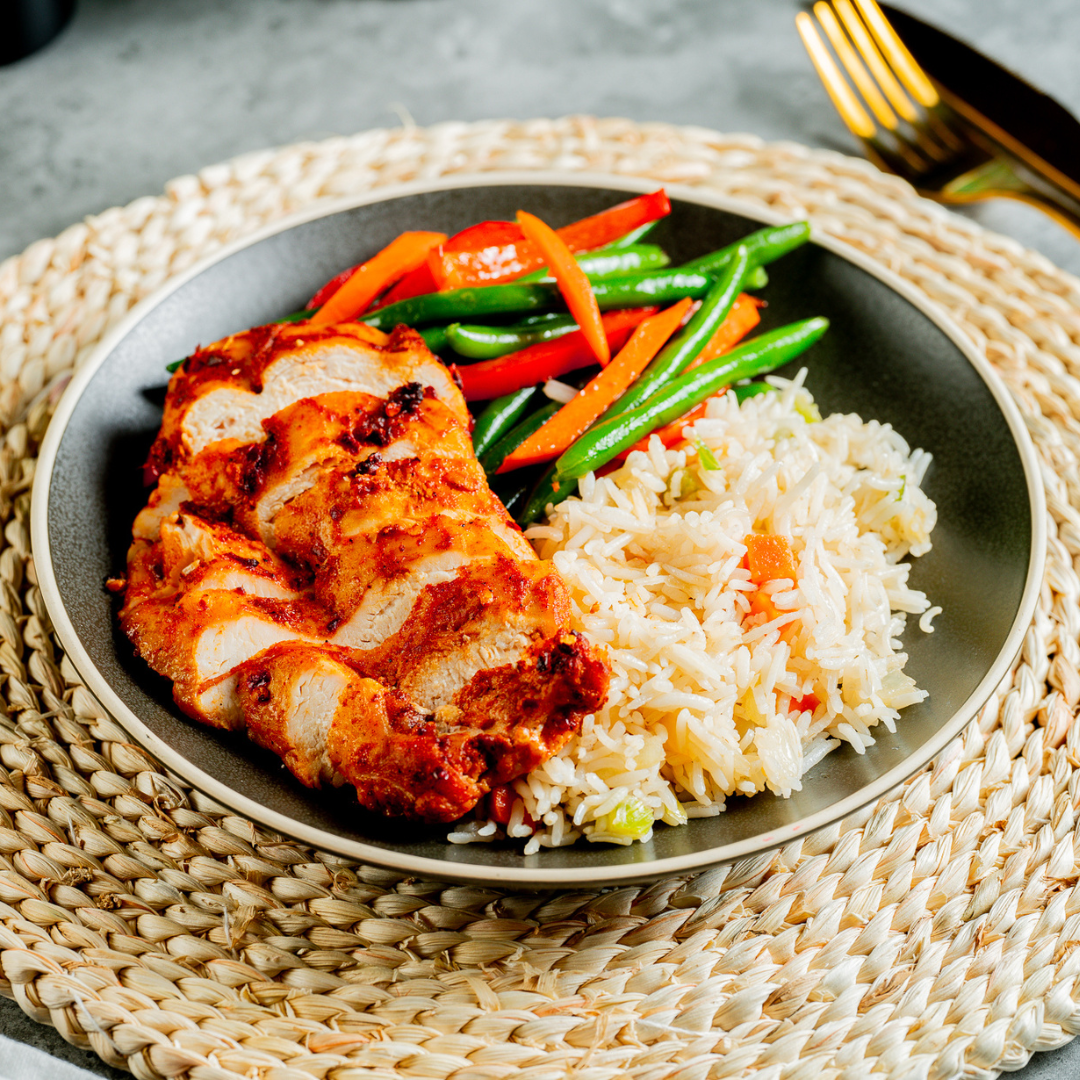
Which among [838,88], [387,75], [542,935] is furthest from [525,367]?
[387,75]

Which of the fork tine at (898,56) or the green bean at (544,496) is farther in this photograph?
the fork tine at (898,56)

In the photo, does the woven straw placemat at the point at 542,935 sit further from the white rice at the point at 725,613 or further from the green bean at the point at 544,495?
the green bean at the point at 544,495

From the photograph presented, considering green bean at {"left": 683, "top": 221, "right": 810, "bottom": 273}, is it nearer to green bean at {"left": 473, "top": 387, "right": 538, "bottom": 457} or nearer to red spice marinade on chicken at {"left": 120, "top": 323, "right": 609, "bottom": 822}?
green bean at {"left": 473, "top": 387, "right": 538, "bottom": 457}

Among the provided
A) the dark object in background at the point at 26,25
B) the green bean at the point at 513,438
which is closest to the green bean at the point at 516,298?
the green bean at the point at 513,438

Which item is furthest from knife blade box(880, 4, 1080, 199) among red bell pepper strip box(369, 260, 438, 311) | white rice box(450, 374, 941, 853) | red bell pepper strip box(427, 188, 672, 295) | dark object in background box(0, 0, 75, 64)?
dark object in background box(0, 0, 75, 64)

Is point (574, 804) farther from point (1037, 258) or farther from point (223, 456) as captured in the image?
point (1037, 258)

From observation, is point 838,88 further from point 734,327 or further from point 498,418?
point 498,418
